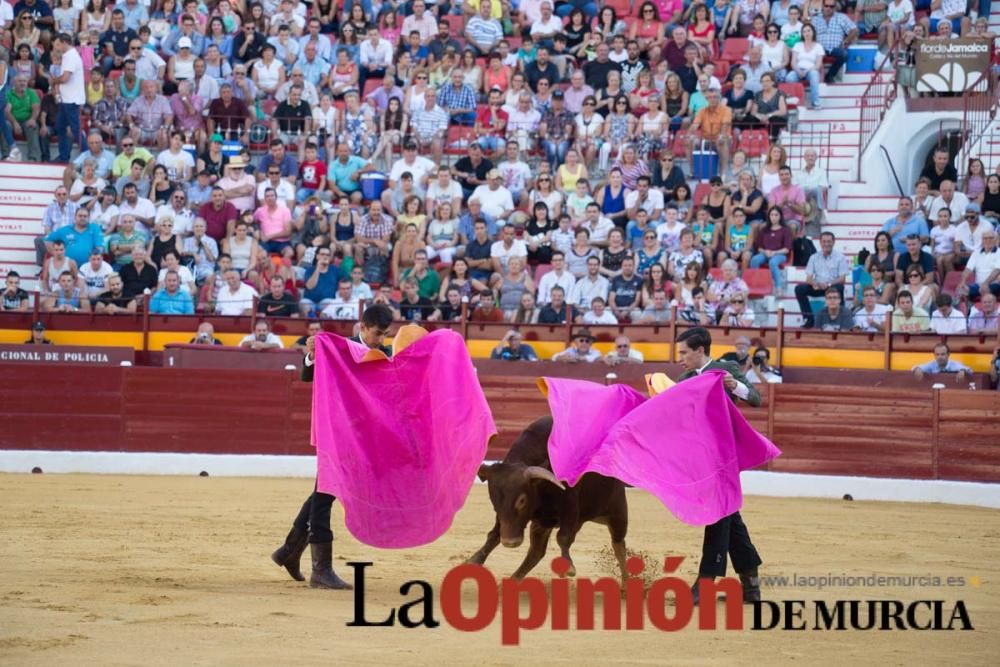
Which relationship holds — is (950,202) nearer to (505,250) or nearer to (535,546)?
(505,250)

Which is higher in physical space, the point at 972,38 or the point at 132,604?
the point at 972,38

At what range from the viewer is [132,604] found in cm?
683

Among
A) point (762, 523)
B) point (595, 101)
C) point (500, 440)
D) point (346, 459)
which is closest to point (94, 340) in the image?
point (500, 440)

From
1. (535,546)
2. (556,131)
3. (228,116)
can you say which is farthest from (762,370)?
(535,546)

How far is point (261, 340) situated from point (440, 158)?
3.28 m

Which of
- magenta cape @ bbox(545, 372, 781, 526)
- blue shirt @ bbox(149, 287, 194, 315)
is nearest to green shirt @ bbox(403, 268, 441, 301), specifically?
blue shirt @ bbox(149, 287, 194, 315)

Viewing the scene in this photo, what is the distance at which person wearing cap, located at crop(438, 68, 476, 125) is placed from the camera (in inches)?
682

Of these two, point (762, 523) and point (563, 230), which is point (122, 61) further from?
point (762, 523)

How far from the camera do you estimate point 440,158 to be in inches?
669

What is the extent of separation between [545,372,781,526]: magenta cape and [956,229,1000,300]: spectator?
704 centimetres

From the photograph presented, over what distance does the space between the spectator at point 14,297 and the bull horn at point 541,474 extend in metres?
9.00

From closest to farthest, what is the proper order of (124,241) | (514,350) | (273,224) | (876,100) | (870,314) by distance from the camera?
(870,314) → (514,350) → (124,241) → (273,224) → (876,100)

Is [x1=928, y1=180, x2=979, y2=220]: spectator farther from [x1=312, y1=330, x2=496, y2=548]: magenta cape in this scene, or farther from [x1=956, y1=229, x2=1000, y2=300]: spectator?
[x1=312, y1=330, x2=496, y2=548]: magenta cape

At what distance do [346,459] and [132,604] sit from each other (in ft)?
4.00
